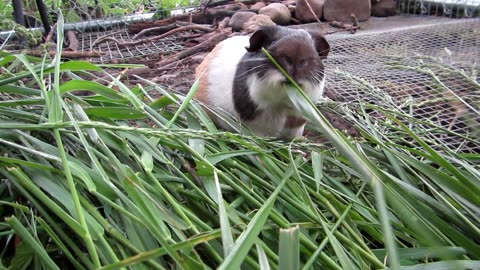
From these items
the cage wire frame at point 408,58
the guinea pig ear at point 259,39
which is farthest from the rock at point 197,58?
the guinea pig ear at point 259,39

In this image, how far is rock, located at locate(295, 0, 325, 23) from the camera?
410cm

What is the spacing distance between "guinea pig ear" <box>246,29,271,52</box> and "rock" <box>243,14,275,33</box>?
5.50 feet

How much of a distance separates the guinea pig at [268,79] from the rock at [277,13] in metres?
1.84

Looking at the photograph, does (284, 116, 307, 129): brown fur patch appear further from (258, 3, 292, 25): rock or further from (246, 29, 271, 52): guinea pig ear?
(258, 3, 292, 25): rock

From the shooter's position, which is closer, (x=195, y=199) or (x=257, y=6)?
(x=195, y=199)

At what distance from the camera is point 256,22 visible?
368 cm

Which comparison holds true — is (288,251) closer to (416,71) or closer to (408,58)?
(416,71)

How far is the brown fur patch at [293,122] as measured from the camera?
1.95 metres

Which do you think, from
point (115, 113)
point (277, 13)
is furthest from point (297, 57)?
point (277, 13)

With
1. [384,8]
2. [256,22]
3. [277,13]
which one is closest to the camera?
[256,22]

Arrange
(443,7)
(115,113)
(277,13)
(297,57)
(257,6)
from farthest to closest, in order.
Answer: (257,6), (277,13), (443,7), (297,57), (115,113)

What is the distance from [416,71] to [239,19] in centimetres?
176

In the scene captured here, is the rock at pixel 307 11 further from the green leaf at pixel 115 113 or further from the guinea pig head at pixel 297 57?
the green leaf at pixel 115 113

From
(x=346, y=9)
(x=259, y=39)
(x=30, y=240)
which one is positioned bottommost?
(x=346, y=9)
